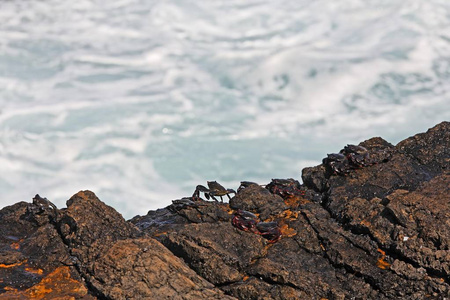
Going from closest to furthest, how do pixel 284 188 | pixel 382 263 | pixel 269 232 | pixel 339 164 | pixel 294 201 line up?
pixel 382 263 → pixel 269 232 → pixel 294 201 → pixel 339 164 → pixel 284 188

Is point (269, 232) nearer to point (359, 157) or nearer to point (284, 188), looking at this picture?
point (284, 188)

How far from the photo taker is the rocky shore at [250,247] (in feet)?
38.1

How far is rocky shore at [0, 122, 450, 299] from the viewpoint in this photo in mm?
11602

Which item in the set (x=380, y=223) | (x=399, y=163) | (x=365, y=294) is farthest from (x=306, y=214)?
(x=399, y=163)

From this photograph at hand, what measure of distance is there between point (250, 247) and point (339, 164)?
4942 mm

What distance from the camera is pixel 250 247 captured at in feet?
42.3

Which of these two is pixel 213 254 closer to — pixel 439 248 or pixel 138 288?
pixel 138 288

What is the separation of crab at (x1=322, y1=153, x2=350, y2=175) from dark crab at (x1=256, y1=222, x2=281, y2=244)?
371 cm

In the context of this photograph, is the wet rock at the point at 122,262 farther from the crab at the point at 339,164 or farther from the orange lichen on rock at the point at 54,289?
the crab at the point at 339,164

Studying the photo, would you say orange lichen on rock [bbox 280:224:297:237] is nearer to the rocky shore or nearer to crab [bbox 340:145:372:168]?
the rocky shore

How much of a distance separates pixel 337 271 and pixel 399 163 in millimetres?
5253

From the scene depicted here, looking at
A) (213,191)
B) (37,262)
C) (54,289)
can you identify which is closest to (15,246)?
(37,262)

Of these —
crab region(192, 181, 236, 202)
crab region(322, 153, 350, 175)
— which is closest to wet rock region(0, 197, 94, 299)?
crab region(192, 181, 236, 202)

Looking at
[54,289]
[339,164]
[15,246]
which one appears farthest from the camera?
[339,164]
